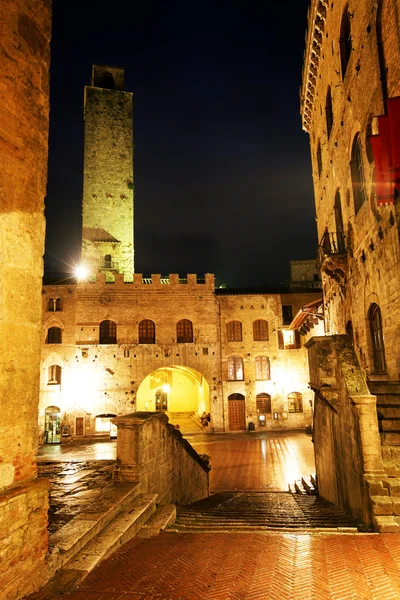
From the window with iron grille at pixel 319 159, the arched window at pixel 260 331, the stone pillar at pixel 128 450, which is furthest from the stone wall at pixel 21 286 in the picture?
the arched window at pixel 260 331

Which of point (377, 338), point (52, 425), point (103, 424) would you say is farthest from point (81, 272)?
point (377, 338)

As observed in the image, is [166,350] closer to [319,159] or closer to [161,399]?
[161,399]

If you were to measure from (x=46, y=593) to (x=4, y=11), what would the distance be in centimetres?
592

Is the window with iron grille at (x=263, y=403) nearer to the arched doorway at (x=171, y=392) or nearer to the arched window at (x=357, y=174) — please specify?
the arched doorway at (x=171, y=392)

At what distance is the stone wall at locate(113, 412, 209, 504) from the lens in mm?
7270

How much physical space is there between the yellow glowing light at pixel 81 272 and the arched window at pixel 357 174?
64.2ft

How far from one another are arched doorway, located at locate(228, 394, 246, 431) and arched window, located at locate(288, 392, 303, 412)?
3.20 metres

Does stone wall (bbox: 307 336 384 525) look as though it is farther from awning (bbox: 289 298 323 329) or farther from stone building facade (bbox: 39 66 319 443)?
stone building facade (bbox: 39 66 319 443)

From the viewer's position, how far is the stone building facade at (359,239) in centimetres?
696

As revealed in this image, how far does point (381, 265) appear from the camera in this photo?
35.8 ft

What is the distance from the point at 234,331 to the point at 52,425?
13.5 meters

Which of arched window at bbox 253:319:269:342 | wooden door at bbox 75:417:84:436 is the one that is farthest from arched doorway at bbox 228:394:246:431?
wooden door at bbox 75:417:84:436

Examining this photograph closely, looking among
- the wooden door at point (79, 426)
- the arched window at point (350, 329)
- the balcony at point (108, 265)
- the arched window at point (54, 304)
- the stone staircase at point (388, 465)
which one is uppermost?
the balcony at point (108, 265)

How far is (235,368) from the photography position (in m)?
26.8
